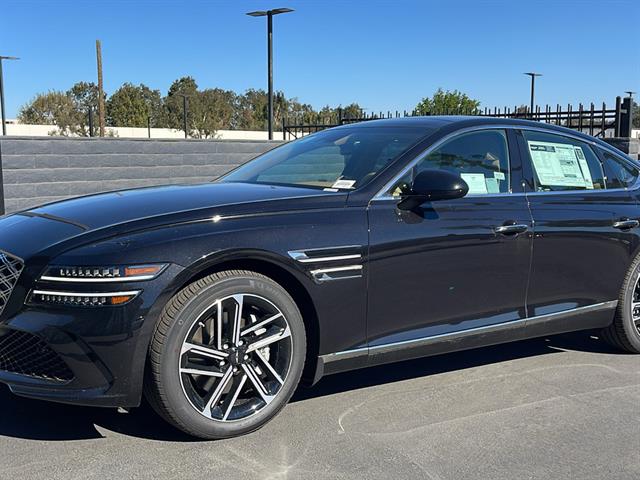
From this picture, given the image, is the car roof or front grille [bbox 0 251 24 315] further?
the car roof

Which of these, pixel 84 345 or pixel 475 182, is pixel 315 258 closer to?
pixel 84 345

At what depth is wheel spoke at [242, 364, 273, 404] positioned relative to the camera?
3475mm

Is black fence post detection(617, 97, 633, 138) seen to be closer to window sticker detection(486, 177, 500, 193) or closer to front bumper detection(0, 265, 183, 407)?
window sticker detection(486, 177, 500, 193)

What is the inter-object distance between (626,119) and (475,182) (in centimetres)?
1335

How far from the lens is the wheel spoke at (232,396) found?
344 cm

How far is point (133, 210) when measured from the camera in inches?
138

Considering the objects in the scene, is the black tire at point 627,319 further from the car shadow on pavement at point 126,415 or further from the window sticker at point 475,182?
the window sticker at point 475,182

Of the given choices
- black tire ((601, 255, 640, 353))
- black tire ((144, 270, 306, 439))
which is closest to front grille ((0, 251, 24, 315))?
black tire ((144, 270, 306, 439))

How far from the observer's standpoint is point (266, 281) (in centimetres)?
346

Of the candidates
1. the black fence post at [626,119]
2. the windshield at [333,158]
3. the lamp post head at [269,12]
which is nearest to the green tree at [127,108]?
the lamp post head at [269,12]

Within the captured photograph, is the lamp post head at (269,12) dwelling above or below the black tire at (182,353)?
above

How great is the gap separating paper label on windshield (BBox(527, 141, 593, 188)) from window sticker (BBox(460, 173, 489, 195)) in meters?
0.49

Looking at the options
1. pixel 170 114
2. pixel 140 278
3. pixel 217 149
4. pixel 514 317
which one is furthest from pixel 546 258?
A: pixel 170 114

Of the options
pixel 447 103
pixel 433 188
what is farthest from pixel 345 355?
pixel 447 103
